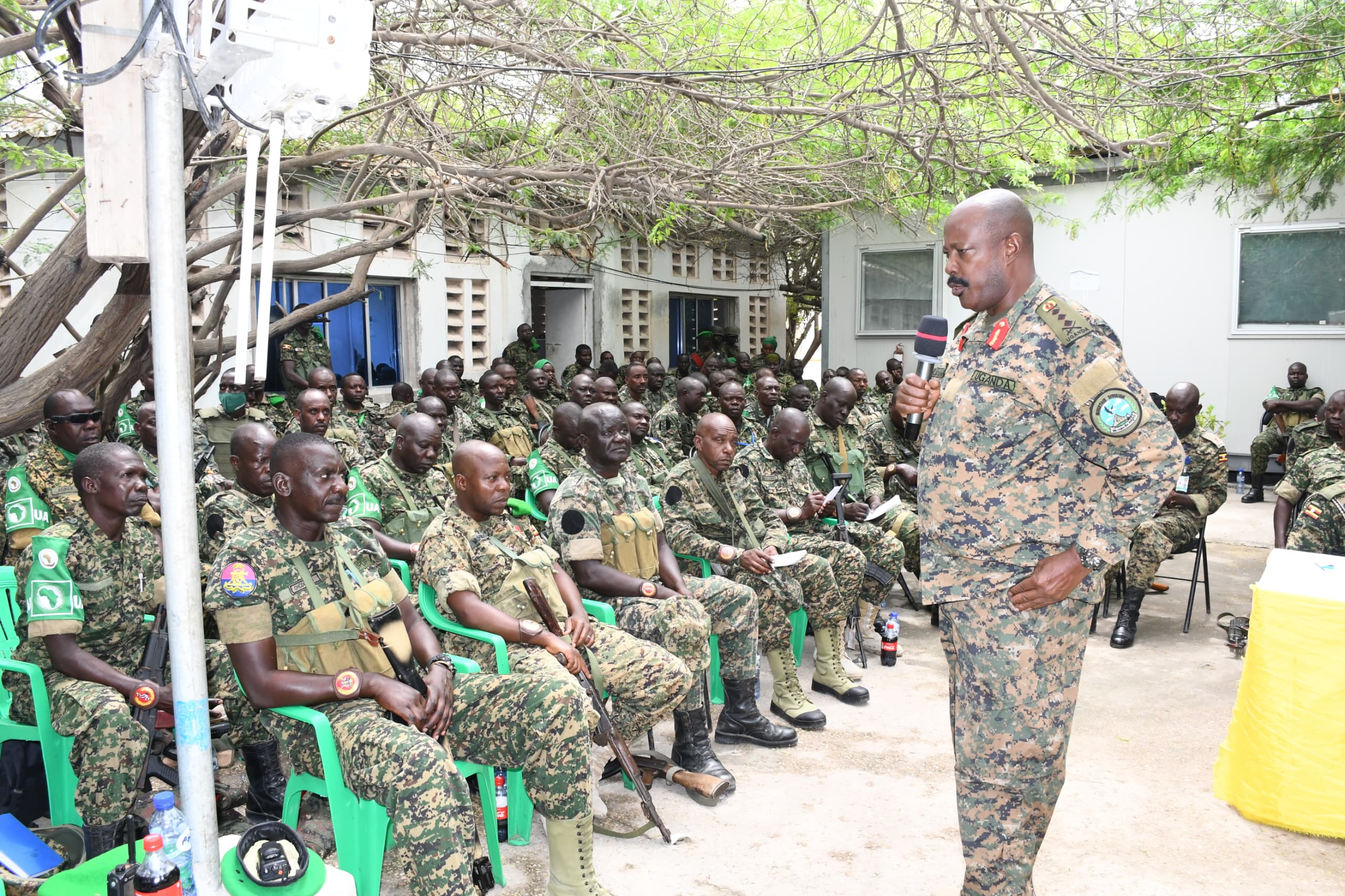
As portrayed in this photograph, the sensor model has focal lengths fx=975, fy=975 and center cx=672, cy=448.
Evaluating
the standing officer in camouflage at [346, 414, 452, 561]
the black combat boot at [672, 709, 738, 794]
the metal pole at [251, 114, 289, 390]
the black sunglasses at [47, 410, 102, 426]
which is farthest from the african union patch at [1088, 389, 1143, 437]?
the black sunglasses at [47, 410, 102, 426]

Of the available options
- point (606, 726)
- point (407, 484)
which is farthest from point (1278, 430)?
point (606, 726)

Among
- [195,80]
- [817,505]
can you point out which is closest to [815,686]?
[817,505]

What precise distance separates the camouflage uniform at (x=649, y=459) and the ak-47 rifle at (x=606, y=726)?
2.34 metres

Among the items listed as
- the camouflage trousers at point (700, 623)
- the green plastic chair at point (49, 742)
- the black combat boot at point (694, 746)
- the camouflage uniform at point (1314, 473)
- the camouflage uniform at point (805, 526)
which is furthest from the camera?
the camouflage uniform at point (805, 526)

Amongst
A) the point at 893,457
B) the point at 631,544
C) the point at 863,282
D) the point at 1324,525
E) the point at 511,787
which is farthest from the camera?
the point at 863,282

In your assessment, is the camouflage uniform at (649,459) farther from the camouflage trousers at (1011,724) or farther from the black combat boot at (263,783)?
the camouflage trousers at (1011,724)

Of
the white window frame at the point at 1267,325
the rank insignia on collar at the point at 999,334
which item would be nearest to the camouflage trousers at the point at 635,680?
the rank insignia on collar at the point at 999,334

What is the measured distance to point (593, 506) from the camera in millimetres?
4406

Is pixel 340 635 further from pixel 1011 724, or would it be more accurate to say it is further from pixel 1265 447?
pixel 1265 447

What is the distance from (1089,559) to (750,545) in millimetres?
2823

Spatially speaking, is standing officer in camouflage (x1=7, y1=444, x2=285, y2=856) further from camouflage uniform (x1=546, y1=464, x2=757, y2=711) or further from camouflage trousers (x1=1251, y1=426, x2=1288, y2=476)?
camouflage trousers (x1=1251, y1=426, x2=1288, y2=476)

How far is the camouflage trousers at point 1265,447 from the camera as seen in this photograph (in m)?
10.3

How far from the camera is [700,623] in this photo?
13.9 ft

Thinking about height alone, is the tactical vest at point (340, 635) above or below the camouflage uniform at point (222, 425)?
below
